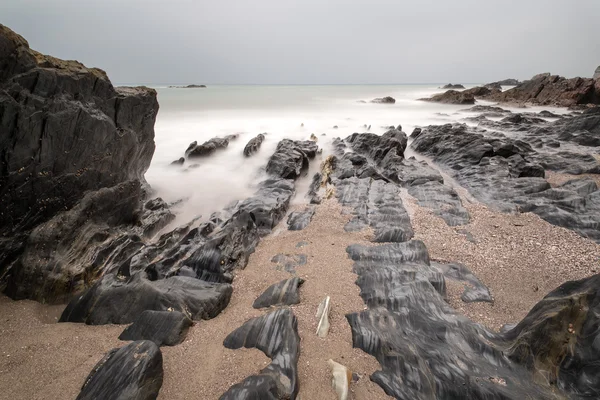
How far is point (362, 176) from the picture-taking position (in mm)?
10484

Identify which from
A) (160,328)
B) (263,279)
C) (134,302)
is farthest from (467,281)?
(134,302)

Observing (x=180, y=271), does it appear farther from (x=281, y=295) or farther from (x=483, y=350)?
(x=483, y=350)

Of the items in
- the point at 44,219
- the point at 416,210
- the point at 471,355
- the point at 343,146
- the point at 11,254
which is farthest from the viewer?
the point at 343,146

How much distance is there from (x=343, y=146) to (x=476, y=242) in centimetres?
1047

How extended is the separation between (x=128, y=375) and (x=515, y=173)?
37.4 feet

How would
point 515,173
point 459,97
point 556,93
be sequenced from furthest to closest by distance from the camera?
point 459,97, point 556,93, point 515,173

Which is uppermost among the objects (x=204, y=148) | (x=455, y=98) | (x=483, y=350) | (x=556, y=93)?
(x=556, y=93)

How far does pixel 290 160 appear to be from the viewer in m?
11.7

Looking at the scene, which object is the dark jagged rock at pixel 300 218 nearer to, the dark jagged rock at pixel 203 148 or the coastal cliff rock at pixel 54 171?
the coastal cliff rock at pixel 54 171

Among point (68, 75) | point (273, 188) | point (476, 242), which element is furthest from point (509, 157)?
point (68, 75)

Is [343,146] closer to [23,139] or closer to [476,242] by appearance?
[476,242]

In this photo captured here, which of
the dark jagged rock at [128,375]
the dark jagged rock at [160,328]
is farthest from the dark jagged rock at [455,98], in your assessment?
the dark jagged rock at [128,375]

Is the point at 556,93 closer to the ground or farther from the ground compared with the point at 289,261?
farther from the ground

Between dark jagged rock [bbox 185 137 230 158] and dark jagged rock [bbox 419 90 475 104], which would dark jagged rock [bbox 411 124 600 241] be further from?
dark jagged rock [bbox 419 90 475 104]
